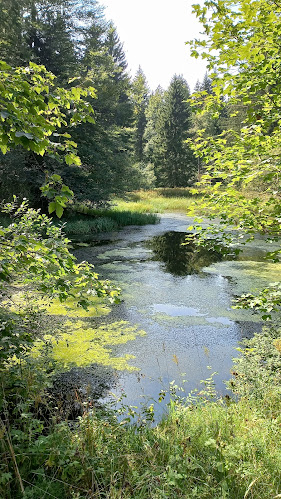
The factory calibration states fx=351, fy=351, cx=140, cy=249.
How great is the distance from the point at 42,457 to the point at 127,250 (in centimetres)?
862

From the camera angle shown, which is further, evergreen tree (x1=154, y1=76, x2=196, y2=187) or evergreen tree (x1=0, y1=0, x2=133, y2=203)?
evergreen tree (x1=154, y1=76, x2=196, y2=187)

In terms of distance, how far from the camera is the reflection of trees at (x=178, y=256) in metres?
8.72

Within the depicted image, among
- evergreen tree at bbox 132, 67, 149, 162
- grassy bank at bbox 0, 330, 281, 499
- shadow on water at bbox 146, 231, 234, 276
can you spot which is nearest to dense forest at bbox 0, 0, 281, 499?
grassy bank at bbox 0, 330, 281, 499

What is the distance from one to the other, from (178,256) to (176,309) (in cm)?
414

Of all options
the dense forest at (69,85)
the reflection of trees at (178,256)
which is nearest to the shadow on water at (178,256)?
the reflection of trees at (178,256)

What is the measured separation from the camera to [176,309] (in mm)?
6027

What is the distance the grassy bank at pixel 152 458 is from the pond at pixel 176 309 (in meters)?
0.78

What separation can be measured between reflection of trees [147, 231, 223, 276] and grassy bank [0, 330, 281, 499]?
5224 millimetres

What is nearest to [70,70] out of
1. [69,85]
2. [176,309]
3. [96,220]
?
[69,85]

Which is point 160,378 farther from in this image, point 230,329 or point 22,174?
point 22,174

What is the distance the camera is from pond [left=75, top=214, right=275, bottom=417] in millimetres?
3908

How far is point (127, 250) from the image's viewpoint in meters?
10.5

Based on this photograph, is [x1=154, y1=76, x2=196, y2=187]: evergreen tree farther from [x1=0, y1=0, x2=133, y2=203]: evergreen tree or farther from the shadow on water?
the shadow on water

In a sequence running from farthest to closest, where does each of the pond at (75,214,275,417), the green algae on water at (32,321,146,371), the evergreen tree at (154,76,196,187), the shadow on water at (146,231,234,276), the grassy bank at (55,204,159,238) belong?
the evergreen tree at (154,76,196,187)
the grassy bank at (55,204,159,238)
the shadow on water at (146,231,234,276)
the green algae on water at (32,321,146,371)
the pond at (75,214,275,417)
